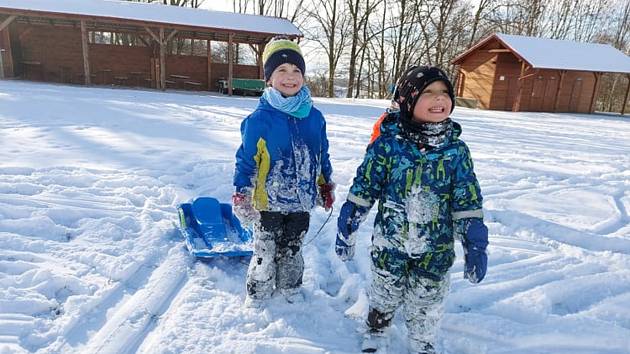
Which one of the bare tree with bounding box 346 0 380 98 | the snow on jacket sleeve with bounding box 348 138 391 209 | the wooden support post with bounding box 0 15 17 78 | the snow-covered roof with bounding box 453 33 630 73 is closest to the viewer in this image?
the snow on jacket sleeve with bounding box 348 138 391 209

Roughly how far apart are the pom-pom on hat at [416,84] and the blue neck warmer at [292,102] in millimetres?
594

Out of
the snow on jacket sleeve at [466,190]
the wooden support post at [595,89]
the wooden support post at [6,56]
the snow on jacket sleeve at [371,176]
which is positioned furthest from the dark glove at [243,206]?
the wooden support post at [595,89]

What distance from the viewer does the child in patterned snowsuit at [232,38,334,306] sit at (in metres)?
2.29

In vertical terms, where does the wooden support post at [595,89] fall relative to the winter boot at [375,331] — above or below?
above

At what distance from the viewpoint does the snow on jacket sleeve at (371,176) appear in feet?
6.57

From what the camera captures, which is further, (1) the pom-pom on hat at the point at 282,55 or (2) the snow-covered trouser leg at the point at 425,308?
(1) the pom-pom on hat at the point at 282,55

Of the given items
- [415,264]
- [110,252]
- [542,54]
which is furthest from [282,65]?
[542,54]

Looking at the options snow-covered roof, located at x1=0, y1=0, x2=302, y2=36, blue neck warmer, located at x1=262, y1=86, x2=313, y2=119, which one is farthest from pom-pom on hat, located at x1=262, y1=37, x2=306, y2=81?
snow-covered roof, located at x1=0, y1=0, x2=302, y2=36

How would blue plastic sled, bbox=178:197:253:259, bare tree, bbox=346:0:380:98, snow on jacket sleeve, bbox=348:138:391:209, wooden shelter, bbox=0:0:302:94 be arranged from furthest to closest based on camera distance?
bare tree, bbox=346:0:380:98 < wooden shelter, bbox=0:0:302:94 < blue plastic sled, bbox=178:197:253:259 < snow on jacket sleeve, bbox=348:138:391:209

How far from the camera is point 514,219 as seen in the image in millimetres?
4246

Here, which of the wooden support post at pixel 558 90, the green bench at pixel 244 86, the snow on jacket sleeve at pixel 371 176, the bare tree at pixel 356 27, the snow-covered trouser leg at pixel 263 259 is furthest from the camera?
the bare tree at pixel 356 27

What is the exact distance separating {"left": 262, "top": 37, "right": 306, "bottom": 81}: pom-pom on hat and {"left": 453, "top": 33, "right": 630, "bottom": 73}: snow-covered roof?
20.7m

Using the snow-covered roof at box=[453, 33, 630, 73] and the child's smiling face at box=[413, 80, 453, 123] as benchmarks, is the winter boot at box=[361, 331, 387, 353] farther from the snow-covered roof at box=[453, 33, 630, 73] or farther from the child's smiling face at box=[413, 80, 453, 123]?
the snow-covered roof at box=[453, 33, 630, 73]

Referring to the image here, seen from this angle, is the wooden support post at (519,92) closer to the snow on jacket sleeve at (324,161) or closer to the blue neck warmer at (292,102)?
the snow on jacket sleeve at (324,161)
